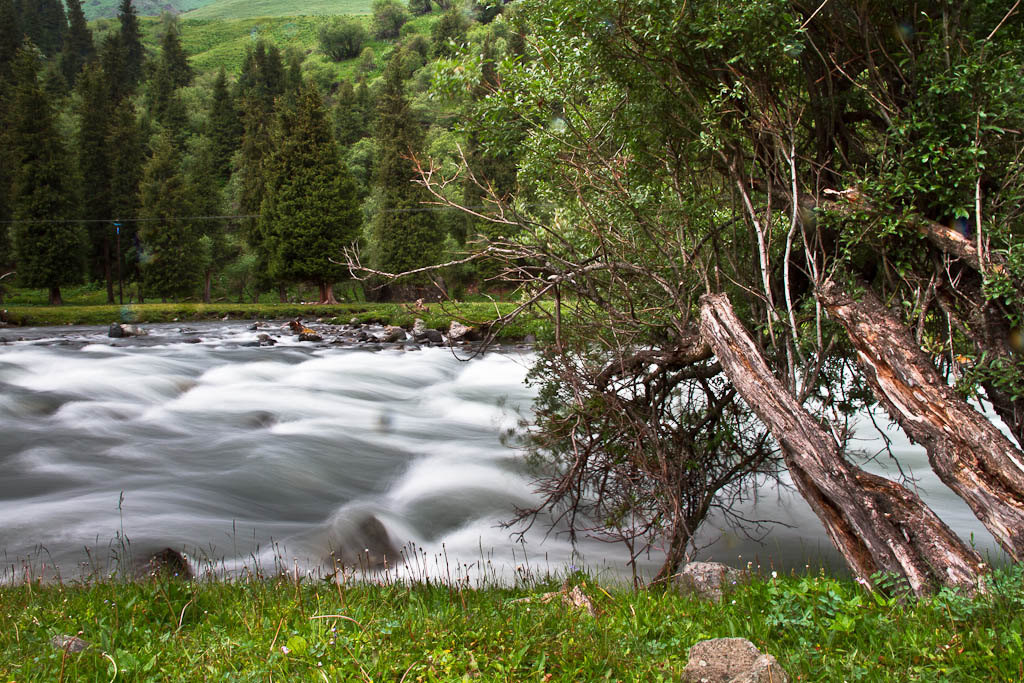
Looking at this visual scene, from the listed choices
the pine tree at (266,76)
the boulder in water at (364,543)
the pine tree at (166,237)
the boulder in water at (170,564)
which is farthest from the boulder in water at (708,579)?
the pine tree at (266,76)

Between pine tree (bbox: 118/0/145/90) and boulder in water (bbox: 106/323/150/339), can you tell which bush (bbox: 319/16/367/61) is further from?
boulder in water (bbox: 106/323/150/339)

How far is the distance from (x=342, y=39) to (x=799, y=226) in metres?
167

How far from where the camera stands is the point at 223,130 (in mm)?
73312

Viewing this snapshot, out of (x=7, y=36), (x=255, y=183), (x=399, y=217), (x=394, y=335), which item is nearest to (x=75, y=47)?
(x=7, y=36)

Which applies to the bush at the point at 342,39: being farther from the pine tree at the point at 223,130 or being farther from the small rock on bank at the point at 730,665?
the small rock on bank at the point at 730,665

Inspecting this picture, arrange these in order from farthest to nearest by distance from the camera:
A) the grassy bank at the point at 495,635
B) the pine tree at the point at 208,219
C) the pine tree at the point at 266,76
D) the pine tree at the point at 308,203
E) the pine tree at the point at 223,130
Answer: the pine tree at the point at 266,76, the pine tree at the point at 223,130, the pine tree at the point at 208,219, the pine tree at the point at 308,203, the grassy bank at the point at 495,635

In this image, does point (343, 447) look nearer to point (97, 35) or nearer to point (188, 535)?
point (188, 535)

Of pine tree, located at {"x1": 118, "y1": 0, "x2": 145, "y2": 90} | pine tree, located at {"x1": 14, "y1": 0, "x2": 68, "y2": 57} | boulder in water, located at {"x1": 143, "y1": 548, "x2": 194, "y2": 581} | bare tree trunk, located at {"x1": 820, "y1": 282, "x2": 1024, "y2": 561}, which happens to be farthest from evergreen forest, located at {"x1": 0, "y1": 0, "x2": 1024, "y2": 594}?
pine tree, located at {"x1": 14, "y1": 0, "x2": 68, "y2": 57}

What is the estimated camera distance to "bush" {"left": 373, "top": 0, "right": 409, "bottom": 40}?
544ft

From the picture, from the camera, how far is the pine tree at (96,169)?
1829 inches

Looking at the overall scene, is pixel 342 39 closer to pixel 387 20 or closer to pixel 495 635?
pixel 387 20

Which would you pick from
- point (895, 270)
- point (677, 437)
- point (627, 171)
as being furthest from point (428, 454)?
point (895, 270)

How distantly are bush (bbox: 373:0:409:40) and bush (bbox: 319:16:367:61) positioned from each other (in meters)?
7.47

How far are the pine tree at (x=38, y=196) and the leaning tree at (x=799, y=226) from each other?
135ft
